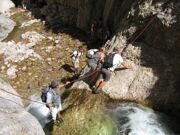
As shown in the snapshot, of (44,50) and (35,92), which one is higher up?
(44,50)

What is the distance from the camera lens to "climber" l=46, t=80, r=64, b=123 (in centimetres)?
1648

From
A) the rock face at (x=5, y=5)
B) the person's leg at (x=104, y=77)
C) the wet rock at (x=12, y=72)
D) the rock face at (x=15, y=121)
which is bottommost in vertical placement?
the rock face at (x=15, y=121)

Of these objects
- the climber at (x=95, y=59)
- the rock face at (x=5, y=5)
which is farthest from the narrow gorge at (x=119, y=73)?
the rock face at (x=5, y=5)

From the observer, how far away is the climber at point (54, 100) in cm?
1648

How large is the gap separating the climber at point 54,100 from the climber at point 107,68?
222 cm

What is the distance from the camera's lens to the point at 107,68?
728 inches

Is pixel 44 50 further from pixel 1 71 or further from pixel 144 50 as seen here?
pixel 144 50

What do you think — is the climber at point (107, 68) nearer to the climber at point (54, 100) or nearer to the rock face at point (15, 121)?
the climber at point (54, 100)

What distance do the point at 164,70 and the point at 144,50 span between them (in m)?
1.34

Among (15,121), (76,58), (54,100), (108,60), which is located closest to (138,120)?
(108,60)

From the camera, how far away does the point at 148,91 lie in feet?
61.4

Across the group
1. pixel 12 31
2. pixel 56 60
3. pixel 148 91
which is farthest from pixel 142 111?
pixel 12 31

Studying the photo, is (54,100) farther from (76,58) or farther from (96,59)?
(76,58)

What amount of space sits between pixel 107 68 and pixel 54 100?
9.96 feet
